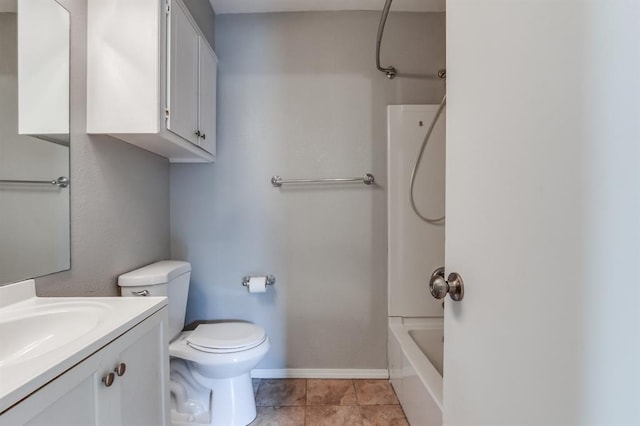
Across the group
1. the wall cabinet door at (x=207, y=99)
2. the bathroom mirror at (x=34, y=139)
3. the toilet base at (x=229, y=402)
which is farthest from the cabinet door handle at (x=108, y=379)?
the wall cabinet door at (x=207, y=99)

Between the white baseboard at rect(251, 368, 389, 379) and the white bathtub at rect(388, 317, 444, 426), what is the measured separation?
115 mm

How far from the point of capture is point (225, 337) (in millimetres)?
1527

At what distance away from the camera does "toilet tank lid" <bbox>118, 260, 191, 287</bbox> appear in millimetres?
1349

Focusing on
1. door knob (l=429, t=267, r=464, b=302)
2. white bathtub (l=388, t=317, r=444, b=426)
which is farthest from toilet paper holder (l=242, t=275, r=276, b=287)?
door knob (l=429, t=267, r=464, b=302)

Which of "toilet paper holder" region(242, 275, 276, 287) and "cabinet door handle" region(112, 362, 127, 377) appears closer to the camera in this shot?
"cabinet door handle" region(112, 362, 127, 377)

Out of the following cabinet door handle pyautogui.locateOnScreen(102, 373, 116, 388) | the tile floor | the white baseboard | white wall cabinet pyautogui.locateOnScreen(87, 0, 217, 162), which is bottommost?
the tile floor

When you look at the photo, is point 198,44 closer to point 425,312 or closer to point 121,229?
point 121,229

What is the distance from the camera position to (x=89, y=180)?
3.92ft

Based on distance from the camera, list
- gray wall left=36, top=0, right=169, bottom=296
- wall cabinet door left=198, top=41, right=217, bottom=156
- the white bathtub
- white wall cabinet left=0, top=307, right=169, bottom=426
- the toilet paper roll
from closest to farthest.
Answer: white wall cabinet left=0, top=307, right=169, bottom=426
gray wall left=36, top=0, right=169, bottom=296
the white bathtub
wall cabinet door left=198, top=41, right=217, bottom=156
the toilet paper roll

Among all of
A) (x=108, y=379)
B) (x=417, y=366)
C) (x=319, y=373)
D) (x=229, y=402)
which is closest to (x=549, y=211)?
(x=108, y=379)

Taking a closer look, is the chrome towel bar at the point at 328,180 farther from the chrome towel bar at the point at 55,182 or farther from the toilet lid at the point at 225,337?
the chrome towel bar at the point at 55,182

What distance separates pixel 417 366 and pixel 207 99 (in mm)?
1862

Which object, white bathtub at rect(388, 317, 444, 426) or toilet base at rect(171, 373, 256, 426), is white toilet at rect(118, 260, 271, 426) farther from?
white bathtub at rect(388, 317, 444, 426)

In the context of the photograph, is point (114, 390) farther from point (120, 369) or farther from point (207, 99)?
point (207, 99)
